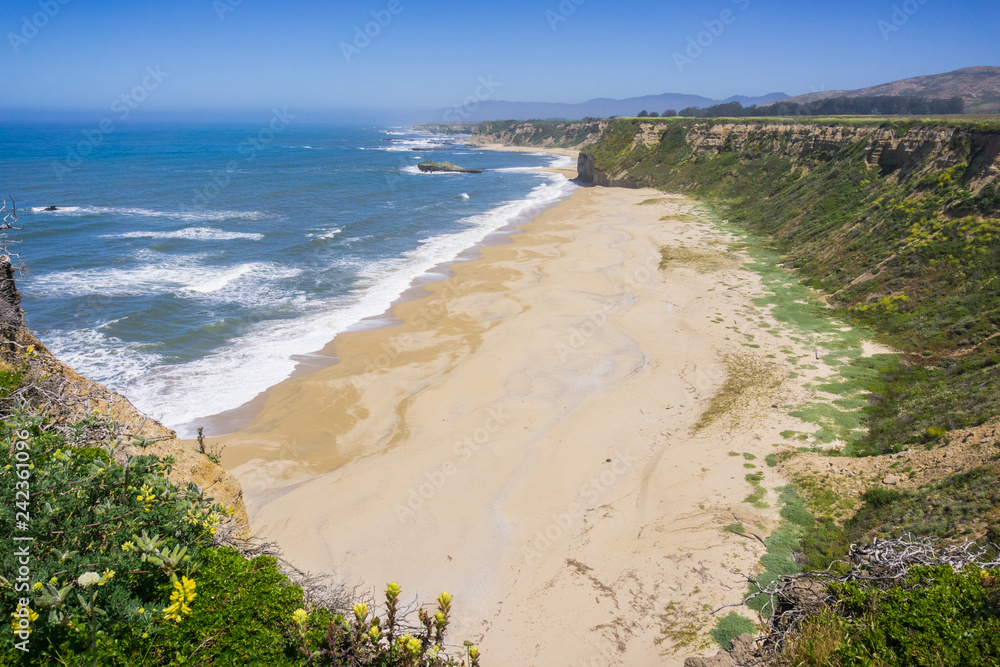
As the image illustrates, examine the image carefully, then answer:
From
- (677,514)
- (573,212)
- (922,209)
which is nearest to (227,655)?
(677,514)

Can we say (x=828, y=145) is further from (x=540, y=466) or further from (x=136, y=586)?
(x=136, y=586)

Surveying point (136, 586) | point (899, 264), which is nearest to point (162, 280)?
point (136, 586)

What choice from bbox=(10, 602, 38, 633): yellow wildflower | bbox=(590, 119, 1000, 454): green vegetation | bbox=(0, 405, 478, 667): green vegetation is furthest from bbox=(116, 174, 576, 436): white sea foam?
bbox=(590, 119, 1000, 454): green vegetation

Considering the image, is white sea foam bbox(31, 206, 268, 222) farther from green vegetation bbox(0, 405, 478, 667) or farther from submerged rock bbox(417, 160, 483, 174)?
submerged rock bbox(417, 160, 483, 174)

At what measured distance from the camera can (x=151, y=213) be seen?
1667 inches

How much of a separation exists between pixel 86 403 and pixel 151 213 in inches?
1736

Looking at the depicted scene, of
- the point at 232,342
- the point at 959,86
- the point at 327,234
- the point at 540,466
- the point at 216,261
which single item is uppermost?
the point at 959,86

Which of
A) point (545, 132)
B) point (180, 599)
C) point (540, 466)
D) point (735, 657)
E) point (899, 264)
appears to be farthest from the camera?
point (545, 132)

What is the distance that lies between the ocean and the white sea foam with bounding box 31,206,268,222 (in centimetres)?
20

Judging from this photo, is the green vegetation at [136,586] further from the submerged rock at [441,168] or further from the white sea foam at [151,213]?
the submerged rock at [441,168]

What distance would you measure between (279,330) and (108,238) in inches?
884

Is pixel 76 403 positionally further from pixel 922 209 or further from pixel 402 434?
pixel 922 209

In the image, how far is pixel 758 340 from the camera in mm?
19484

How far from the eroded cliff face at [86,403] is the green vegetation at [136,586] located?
3.46ft
